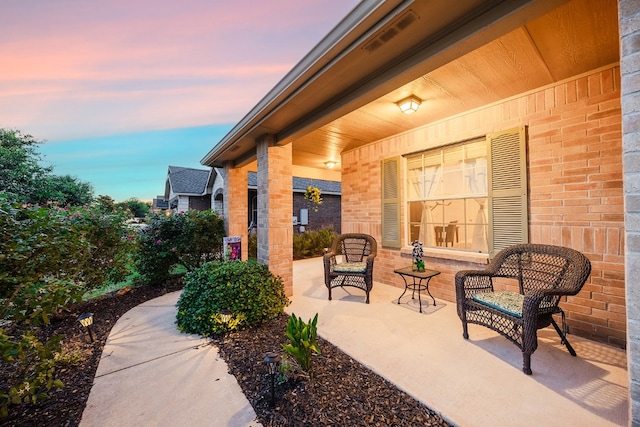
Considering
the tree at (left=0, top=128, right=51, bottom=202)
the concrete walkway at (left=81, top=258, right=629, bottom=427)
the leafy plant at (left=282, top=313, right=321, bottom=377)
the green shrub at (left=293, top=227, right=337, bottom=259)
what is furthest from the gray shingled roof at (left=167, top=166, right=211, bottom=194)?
the leafy plant at (left=282, top=313, right=321, bottom=377)

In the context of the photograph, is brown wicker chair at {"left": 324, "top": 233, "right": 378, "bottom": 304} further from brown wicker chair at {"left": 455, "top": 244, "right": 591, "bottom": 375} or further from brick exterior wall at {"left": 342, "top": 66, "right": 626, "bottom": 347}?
brick exterior wall at {"left": 342, "top": 66, "right": 626, "bottom": 347}

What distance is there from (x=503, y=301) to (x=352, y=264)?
222 cm

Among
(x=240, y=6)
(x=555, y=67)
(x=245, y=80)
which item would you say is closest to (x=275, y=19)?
(x=240, y=6)

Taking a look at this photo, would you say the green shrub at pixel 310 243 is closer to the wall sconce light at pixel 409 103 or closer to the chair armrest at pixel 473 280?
the wall sconce light at pixel 409 103

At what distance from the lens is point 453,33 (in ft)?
5.84

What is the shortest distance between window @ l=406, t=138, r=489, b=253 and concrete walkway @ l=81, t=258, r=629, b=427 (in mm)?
1394

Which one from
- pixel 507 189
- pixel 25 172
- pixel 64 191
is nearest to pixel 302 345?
pixel 507 189

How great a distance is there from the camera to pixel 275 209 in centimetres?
400

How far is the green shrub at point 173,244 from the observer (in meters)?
4.96

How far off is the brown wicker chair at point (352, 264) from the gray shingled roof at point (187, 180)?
33.1 ft

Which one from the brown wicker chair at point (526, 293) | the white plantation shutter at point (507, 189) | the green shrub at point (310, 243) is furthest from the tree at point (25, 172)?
the white plantation shutter at point (507, 189)

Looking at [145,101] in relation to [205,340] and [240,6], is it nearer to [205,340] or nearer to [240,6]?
[240,6]

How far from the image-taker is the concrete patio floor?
171 centimetres

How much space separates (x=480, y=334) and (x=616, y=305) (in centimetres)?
132
